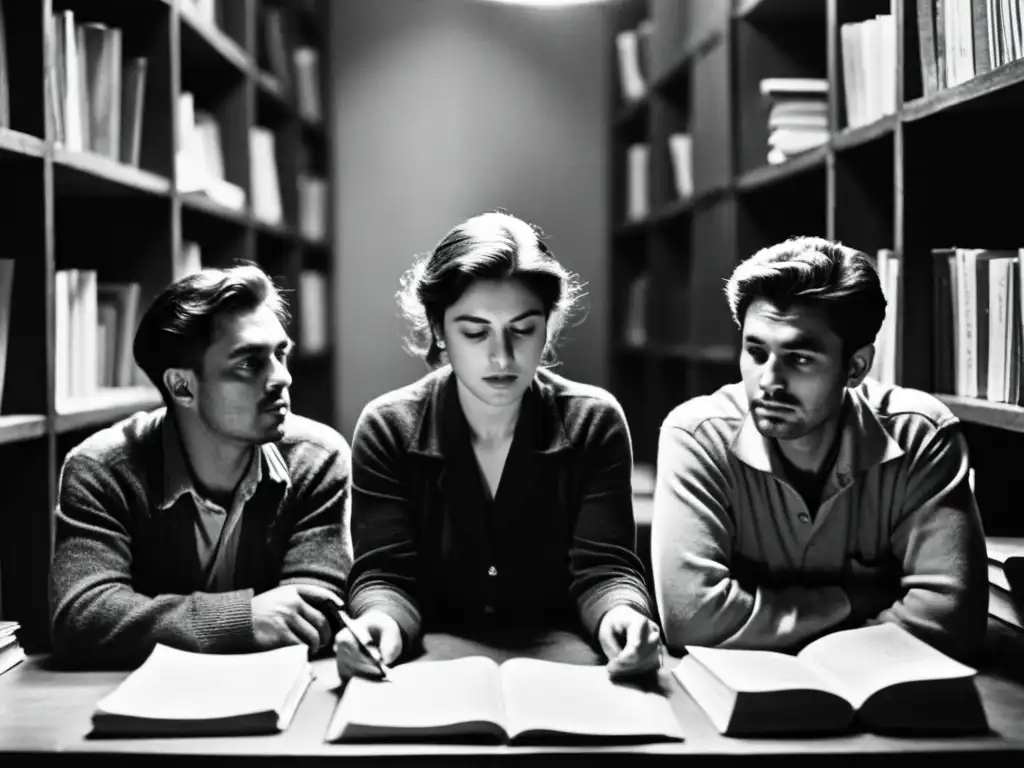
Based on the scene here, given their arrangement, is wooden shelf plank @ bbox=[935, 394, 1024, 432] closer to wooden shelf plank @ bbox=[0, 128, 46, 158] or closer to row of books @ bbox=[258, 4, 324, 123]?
wooden shelf plank @ bbox=[0, 128, 46, 158]

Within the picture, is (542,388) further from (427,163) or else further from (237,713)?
(427,163)

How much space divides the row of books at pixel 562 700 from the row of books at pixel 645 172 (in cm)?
252

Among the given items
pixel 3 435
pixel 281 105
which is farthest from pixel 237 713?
pixel 281 105

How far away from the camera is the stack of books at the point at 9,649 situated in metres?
1.36

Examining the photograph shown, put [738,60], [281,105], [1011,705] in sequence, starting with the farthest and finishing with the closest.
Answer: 1. [281,105]
2. [738,60]
3. [1011,705]

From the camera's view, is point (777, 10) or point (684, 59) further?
point (684, 59)

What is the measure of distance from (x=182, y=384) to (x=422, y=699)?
0.61m

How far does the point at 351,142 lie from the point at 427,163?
353 mm

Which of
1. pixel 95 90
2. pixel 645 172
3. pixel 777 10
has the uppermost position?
pixel 777 10

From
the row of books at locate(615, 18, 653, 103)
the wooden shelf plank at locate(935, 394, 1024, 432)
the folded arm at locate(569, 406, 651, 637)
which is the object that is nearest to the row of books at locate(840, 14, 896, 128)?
the wooden shelf plank at locate(935, 394, 1024, 432)

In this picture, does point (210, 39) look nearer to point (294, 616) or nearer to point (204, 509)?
point (204, 509)

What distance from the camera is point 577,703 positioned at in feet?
3.78

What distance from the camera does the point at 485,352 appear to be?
1430mm

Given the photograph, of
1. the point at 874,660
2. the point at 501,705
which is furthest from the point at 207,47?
the point at 874,660
